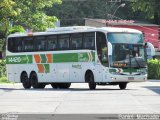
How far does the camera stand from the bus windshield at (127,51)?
117ft

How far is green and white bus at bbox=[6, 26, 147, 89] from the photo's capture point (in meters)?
35.7

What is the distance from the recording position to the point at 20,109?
68.5ft

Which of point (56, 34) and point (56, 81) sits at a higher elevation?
point (56, 34)

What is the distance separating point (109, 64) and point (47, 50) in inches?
213

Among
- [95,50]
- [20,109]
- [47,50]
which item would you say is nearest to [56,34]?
[47,50]

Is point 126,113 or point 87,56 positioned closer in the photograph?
point 126,113

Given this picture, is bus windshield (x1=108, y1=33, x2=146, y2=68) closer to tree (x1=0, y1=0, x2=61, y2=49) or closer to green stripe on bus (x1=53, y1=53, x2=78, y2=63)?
green stripe on bus (x1=53, y1=53, x2=78, y2=63)

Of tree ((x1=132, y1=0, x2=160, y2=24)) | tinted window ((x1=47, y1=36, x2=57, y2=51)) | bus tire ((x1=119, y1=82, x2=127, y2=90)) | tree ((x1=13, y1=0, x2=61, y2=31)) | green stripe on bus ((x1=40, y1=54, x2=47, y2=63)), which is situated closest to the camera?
bus tire ((x1=119, y1=82, x2=127, y2=90))

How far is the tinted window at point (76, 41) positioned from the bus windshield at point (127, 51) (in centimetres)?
205

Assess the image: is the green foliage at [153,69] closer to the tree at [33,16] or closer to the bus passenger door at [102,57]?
the tree at [33,16]

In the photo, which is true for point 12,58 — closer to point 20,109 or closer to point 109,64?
point 109,64

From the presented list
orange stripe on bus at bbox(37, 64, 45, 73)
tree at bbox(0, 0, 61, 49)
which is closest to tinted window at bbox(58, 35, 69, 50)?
orange stripe on bus at bbox(37, 64, 45, 73)

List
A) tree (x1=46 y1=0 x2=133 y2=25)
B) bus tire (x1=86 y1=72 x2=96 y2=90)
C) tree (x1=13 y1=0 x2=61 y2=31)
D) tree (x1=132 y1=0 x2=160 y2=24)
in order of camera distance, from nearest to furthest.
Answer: bus tire (x1=86 y1=72 x2=96 y2=90), tree (x1=132 y1=0 x2=160 y2=24), tree (x1=13 y1=0 x2=61 y2=31), tree (x1=46 y1=0 x2=133 y2=25)

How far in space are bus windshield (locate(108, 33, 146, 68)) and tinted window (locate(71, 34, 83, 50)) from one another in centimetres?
205
